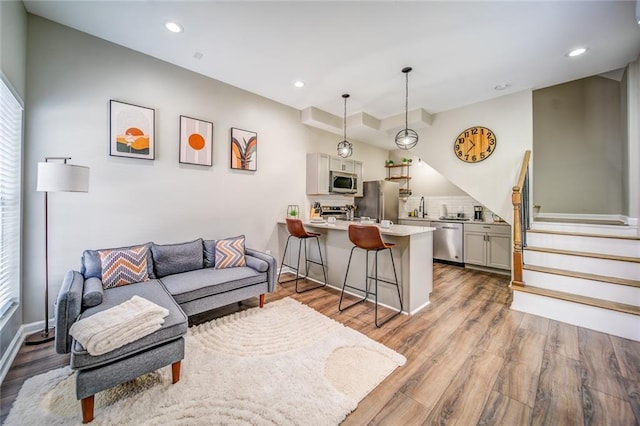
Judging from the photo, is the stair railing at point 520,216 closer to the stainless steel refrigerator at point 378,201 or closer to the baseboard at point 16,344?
the stainless steel refrigerator at point 378,201

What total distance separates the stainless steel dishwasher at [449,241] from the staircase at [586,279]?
147 cm

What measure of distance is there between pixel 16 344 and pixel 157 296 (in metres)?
1.25

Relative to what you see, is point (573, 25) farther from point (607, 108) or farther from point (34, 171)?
point (34, 171)

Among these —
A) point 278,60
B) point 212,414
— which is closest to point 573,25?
point 278,60

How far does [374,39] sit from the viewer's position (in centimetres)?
265

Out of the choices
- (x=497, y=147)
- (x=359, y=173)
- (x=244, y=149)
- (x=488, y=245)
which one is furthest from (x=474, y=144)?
(x=244, y=149)

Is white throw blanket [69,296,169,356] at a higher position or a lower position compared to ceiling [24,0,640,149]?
lower

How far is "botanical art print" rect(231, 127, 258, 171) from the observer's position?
12.3 feet

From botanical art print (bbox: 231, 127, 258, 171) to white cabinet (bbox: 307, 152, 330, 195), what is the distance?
114 centimetres

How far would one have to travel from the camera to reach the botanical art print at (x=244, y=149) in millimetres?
3758

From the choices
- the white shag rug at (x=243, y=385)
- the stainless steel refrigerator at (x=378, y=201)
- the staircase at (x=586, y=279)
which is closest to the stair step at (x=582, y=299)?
the staircase at (x=586, y=279)

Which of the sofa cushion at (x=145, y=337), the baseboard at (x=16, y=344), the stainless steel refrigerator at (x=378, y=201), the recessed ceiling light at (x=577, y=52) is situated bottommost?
the baseboard at (x=16, y=344)

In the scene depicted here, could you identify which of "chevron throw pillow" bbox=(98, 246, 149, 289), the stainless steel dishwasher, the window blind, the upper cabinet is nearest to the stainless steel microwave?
the upper cabinet

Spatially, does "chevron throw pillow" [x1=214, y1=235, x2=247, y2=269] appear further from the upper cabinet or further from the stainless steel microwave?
the stainless steel microwave
